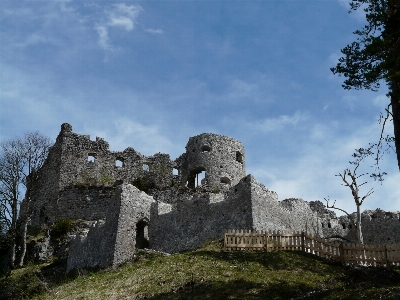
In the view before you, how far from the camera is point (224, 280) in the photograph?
83.3ft

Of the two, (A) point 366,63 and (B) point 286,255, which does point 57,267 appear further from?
(A) point 366,63

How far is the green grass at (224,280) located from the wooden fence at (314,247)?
71cm

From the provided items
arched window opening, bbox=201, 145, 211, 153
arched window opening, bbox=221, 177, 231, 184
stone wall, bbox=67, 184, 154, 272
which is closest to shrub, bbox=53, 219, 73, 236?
stone wall, bbox=67, 184, 154, 272

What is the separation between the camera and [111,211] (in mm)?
35750

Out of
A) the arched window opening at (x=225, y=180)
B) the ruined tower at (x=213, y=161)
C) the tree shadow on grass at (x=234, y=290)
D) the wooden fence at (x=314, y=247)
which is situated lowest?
the tree shadow on grass at (x=234, y=290)

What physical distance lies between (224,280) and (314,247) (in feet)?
21.4

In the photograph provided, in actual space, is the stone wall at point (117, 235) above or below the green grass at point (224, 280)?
above

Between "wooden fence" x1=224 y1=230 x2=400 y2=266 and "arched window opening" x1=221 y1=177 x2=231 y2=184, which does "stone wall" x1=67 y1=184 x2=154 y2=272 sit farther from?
"arched window opening" x1=221 y1=177 x2=231 y2=184

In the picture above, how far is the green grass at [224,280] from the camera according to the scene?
2352cm

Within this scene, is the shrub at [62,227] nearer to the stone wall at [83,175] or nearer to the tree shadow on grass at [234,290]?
the stone wall at [83,175]

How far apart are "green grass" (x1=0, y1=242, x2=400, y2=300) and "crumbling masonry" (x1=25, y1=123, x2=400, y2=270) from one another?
2.49m

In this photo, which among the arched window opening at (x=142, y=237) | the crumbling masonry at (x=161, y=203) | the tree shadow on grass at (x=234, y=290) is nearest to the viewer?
the tree shadow on grass at (x=234, y=290)

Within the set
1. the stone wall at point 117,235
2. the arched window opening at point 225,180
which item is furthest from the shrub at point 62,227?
the arched window opening at point 225,180

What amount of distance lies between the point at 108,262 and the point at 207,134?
59.8 ft
